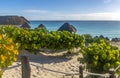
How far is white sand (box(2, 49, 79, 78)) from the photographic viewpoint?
1115 cm

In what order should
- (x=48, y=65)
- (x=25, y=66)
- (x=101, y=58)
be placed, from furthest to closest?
(x=48, y=65)
(x=101, y=58)
(x=25, y=66)

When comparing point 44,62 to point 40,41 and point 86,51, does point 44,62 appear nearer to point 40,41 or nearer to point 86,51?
point 40,41

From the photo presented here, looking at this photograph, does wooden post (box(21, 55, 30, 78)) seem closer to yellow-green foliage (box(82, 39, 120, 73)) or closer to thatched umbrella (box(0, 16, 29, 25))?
yellow-green foliage (box(82, 39, 120, 73))

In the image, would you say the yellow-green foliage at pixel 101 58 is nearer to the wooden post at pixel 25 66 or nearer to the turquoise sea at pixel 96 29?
the wooden post at pixel 25 66

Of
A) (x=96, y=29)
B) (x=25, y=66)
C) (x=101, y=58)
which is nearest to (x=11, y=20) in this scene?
(x=96, y=29)

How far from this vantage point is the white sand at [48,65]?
1115 cm

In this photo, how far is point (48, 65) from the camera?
12.9 meters

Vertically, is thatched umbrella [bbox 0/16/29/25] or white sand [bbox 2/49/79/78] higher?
white sand [bbox 2/49/79/78]

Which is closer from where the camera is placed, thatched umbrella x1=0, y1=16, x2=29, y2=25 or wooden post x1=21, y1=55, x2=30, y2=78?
wooden post x1=21, y1=55, x2=30, y2=78

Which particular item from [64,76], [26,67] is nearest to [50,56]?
[64,76]

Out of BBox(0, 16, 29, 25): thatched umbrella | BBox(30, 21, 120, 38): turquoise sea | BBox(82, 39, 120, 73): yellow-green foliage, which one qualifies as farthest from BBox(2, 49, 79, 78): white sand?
BBox(0, 16, 29, 25): thatched umbrella

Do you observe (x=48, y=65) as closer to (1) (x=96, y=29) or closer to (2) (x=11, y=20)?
(2) (x=11, y=20)

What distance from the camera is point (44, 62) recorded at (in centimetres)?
1331

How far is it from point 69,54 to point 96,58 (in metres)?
5.18
